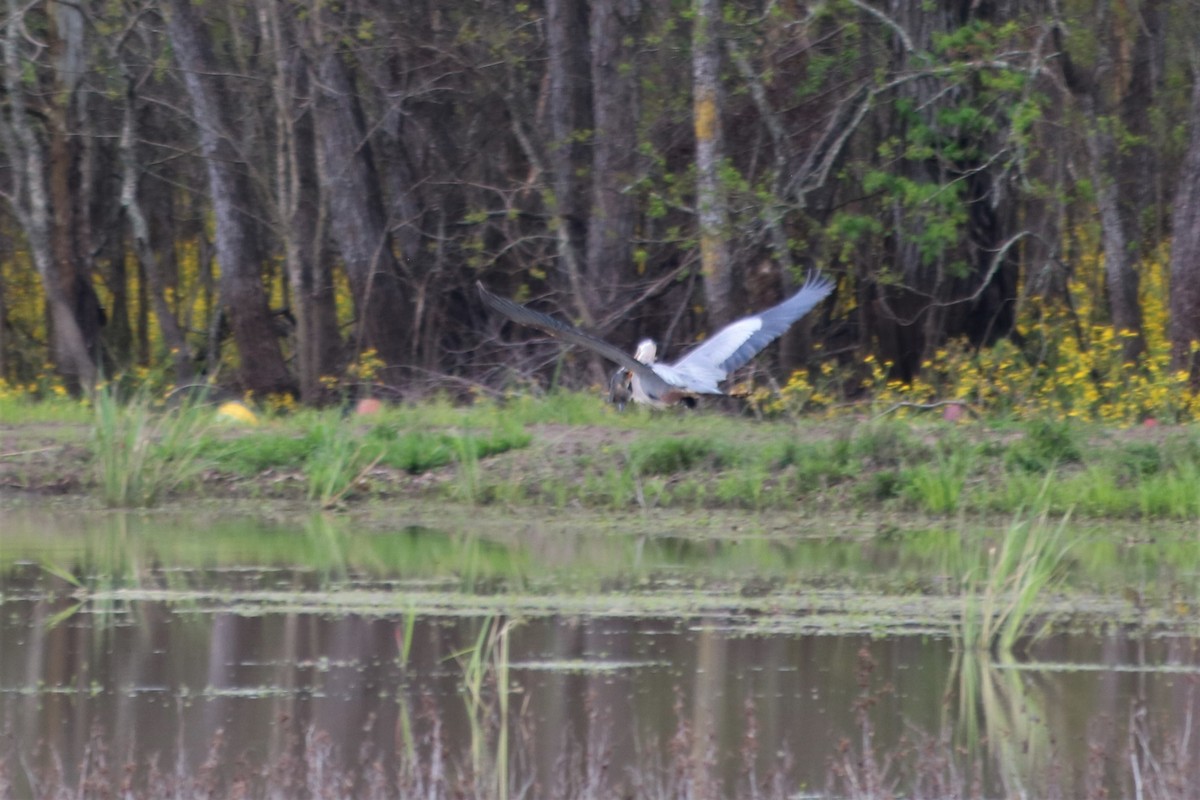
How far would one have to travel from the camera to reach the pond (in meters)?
5.63

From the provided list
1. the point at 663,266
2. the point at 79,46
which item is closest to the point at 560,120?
the point at 663,266

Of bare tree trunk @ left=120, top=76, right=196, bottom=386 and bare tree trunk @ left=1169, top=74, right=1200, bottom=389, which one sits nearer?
bare tree trunk @ left=1169, top=74, right=1200, bottom=389

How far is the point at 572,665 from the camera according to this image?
24.1ft

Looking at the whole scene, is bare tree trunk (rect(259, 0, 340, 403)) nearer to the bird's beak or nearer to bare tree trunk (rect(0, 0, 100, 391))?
bare tree trunk (rect(0, 0, 100, 391))

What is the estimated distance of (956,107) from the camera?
1554 cm

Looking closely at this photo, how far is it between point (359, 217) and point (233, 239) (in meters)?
1.20

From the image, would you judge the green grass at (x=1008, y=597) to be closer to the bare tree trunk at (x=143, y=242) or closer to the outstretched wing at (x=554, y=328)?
the outstretched wing at (x=554, y=328)

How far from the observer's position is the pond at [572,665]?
5629 mm

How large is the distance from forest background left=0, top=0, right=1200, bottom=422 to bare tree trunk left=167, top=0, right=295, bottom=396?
1.3 inches

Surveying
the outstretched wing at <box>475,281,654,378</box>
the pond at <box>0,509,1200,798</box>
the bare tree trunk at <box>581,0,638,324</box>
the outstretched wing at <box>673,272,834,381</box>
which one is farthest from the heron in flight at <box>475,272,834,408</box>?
the bare tree trunk at <box>581,0,638,324</box>

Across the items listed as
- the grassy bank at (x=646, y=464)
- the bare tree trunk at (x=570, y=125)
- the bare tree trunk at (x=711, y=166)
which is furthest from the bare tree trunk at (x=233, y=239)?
the bare tree trunk at (x=711, y=166)

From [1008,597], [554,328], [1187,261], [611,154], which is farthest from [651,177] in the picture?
[1008,597]

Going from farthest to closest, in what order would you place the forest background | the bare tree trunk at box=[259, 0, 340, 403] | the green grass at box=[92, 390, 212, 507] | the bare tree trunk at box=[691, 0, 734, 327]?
the bare tree trunk at box=[259, 0, 340, 403] < the forest background < the bare tree trunk at box=[691, 0, 734, 327] < the green grass at box=[92, 390, 212, 507]

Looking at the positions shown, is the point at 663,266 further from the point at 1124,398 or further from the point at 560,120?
the point at 1124,398
